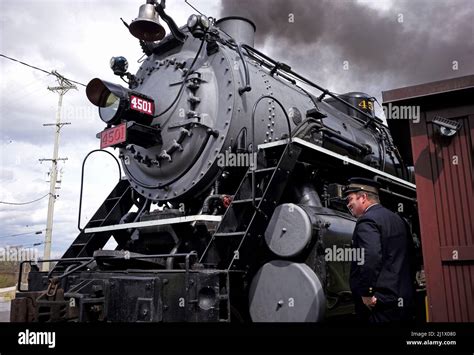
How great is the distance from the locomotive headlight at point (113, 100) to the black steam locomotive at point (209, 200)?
0.05ft

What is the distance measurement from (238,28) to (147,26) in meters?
1.42

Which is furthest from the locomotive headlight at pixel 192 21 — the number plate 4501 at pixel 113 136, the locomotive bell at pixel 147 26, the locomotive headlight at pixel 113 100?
the number plate 4501 at pixel 113 136

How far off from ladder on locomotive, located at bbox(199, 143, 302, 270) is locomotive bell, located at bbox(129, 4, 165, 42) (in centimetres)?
185

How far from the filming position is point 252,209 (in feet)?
12.9

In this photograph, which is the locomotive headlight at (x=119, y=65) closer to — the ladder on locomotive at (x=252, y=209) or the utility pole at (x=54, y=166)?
the ladder on locomotive at (x=252, y=209)

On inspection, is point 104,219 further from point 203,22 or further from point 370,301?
point 370,301

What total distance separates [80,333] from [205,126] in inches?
86.8

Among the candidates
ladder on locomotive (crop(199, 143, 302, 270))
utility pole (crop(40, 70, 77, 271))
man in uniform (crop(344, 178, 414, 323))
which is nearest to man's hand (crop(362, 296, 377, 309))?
man in uniform (crop(344, 178, 414, 323))

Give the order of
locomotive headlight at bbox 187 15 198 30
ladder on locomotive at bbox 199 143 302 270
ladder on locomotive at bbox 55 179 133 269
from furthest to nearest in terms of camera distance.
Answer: ladder on locomotive at bbox 55 179 133 269
locomotive headlight at bbox 187 15 198 30
ladder on locomotive at bbox 199 143 302 270

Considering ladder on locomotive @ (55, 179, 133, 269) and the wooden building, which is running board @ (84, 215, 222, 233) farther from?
the wooden building

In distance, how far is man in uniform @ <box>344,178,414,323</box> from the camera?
3119mm

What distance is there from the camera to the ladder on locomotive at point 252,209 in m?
3.72

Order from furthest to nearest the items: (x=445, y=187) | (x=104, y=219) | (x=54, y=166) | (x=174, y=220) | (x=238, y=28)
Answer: (x=54, y=166) < (x=238, y=28) < (x=104, y=219) < (x=174, y=220) < (x=445, y=187)

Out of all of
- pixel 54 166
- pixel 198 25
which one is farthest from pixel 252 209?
pixel 54 166
